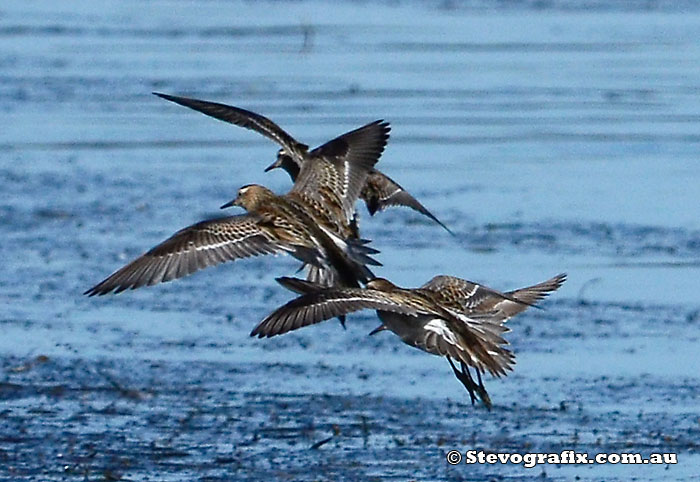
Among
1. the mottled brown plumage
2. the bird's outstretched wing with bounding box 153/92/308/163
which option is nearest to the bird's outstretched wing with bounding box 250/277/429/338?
the mottled brown plumage

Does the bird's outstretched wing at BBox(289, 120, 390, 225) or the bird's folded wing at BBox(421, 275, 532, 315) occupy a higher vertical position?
the bird's outstretched wing at BBox(289, 120, 390, 225)

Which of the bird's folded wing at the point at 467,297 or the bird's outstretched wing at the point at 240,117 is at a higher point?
the bird's outstretched wing at the point at 240,117

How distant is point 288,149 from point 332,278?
3.88 feet

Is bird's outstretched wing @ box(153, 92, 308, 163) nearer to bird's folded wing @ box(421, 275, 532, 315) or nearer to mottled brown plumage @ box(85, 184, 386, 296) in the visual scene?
mottled brown plumage @ box(85, 184, 386, 296)

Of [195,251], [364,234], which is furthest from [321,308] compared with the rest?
[364,234]

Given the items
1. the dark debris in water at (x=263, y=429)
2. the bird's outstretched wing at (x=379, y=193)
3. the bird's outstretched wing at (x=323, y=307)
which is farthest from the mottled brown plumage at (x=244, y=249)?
the bird's outstretched wing at (x=379, y=193)

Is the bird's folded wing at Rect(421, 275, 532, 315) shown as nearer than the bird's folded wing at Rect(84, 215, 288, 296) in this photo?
No

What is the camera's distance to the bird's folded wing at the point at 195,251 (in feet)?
23.5

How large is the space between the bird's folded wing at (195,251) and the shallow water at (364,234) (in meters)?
1.07

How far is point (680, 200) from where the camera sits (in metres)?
13.1

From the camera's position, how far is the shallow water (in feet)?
27.7

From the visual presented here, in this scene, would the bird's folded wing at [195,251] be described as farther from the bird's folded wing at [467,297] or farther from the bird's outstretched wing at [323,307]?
the bird's folded wing at [467,297]

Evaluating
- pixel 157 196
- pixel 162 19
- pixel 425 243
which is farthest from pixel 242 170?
pixel 162 19

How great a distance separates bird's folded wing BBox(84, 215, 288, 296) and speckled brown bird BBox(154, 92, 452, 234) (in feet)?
2.02
